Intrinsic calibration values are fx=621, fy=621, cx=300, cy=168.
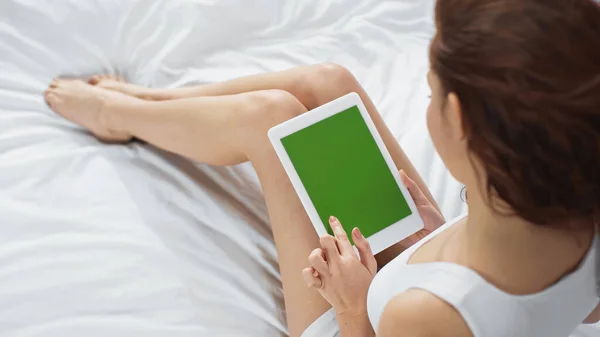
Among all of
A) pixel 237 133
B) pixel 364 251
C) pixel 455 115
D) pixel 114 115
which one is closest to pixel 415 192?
pixel 364 251

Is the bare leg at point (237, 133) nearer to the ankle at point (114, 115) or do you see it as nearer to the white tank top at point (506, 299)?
the ankle at point (114, 115)

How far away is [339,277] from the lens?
0.71 metres

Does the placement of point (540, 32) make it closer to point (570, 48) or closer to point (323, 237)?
point (570, 48)

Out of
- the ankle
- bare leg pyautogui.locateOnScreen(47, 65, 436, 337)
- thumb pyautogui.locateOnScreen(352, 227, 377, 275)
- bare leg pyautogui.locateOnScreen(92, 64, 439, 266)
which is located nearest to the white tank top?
thumb pyautogui.locateOnScreen(352, 227, 377, 275)

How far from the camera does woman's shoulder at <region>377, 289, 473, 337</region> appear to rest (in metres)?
0.55

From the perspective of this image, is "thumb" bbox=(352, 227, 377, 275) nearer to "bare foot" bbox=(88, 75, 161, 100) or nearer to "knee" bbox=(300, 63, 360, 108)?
"knee" bbox=(300, 63, 360, 108)

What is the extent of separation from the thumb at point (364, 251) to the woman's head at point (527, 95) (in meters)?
0.26

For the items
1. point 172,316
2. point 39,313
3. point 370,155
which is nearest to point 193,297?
point 172,316

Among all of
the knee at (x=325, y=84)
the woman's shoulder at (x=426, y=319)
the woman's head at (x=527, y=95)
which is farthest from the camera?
the knee at (x=325, y=84)

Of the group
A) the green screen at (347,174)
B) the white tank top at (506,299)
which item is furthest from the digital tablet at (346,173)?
the white tank top at (506,299)

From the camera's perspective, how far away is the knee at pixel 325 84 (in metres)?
0.96

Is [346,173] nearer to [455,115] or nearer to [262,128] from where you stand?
[262,128]

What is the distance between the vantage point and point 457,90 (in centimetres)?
48

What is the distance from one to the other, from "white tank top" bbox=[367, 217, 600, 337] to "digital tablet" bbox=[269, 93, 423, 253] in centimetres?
20
